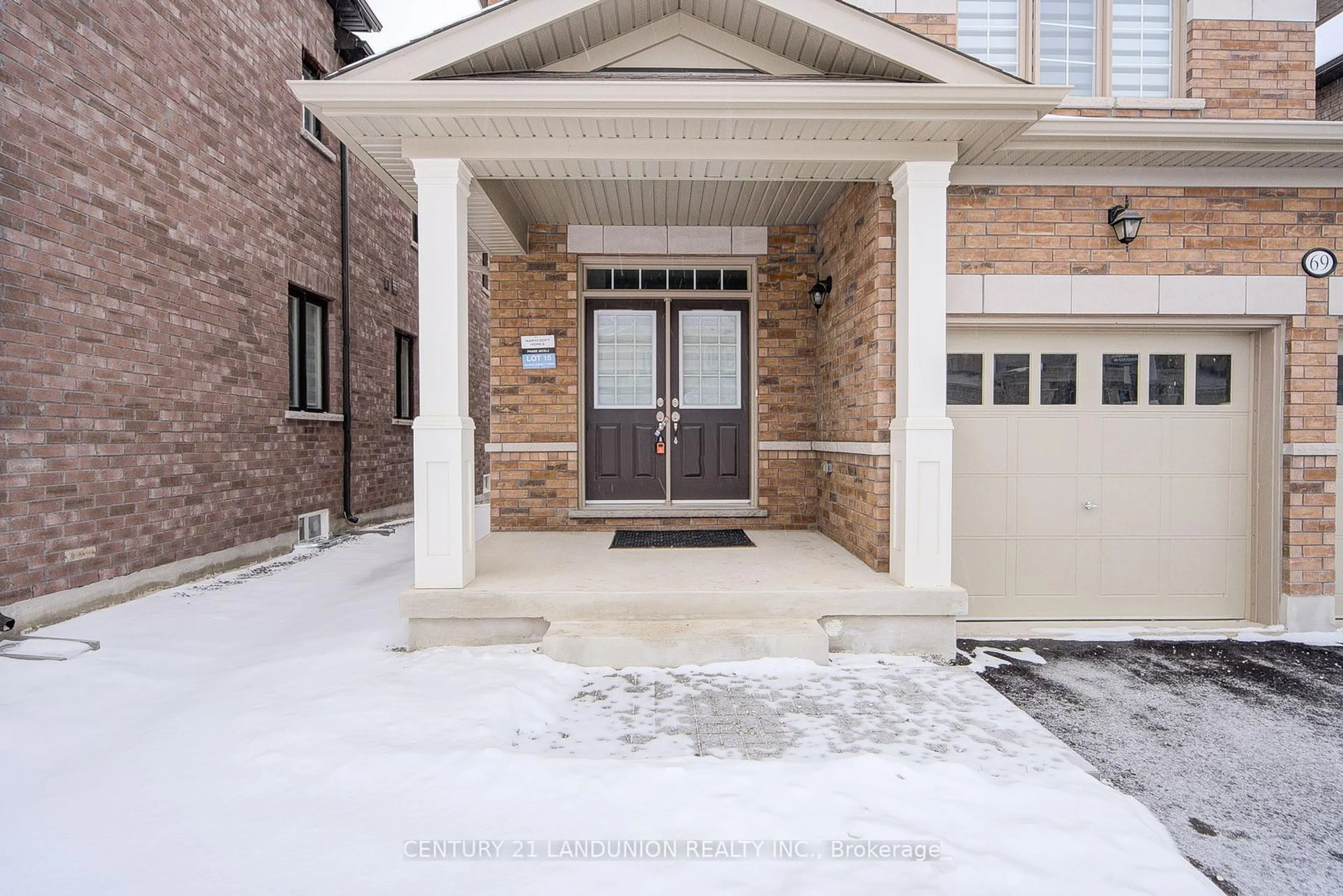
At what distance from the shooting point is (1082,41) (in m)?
4.54

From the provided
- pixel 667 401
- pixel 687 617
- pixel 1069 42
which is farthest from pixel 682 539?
pixel 1069 42

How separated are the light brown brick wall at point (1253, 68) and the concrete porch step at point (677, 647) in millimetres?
4636

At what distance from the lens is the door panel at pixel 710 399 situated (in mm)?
5977

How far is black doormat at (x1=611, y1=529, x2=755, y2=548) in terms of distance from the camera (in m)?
5.10

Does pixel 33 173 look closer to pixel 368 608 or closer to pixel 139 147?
pixel 139 147

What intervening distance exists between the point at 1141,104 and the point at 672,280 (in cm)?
373

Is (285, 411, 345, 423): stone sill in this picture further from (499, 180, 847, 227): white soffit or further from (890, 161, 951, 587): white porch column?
(890, 161, 951, 587): white porch column

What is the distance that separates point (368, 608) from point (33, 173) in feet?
11.1

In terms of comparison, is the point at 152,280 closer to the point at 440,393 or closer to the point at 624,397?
the point at 440,393

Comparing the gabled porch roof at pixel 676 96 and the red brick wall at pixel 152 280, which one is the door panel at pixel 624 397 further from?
the red brick wall at pixel 152 280

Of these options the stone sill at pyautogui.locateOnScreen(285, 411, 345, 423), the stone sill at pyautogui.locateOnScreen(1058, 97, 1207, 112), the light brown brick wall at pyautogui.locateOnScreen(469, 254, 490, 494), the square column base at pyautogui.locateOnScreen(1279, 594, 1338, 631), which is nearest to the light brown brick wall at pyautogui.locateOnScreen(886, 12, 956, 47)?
Result: the stone sill at pyautogui.locateOnScreen(1058, 97, 1207, 112)

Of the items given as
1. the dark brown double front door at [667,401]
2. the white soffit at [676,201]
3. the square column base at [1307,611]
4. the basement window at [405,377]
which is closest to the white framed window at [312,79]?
the basement window at [405,377]

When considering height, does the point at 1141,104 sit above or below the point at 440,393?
above

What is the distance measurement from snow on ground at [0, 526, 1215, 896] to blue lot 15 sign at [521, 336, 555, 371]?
9.53ft
